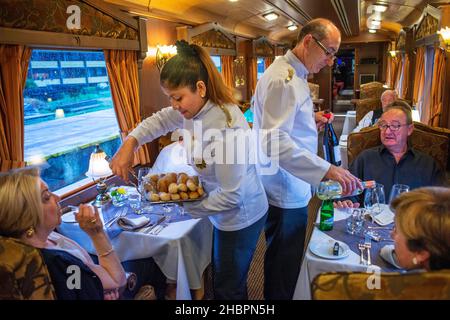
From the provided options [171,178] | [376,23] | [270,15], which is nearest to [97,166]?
[171,178]

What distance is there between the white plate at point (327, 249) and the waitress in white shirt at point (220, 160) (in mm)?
292

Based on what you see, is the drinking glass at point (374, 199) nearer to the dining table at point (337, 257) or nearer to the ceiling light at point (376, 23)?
the dining table at point (337, 257)

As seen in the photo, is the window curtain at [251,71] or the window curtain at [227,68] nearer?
the window curtain at [227,68]

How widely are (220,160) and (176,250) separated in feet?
2.71

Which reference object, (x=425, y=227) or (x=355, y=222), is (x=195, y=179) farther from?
(x=425, y=227)

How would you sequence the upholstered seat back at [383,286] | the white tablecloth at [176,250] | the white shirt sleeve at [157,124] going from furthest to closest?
the white tablecloth at [176,250]
the white shirt sleeve at [157,124]
the upholstered seat back at [383,286]

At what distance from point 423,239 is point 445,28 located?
5373mm

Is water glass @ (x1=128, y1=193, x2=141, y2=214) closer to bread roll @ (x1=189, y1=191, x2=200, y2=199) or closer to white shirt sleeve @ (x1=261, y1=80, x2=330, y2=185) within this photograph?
bread roll @ (x1=189, y1=191, x2=200, y2=199)

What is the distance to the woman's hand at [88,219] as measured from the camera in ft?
5.08

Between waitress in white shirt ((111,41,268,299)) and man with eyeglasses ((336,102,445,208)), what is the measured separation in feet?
3.87

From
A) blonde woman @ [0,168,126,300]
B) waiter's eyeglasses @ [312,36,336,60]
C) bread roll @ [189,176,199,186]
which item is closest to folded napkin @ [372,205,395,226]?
Result: waiter's eyeglasses @ [312,36,336,60]

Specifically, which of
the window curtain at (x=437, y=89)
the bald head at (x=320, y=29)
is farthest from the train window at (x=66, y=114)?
the window curtain at (x=437, y=89)

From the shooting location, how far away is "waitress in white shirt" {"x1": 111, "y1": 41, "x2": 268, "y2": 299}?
1.62 metres

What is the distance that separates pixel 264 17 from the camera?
7.71 meters
